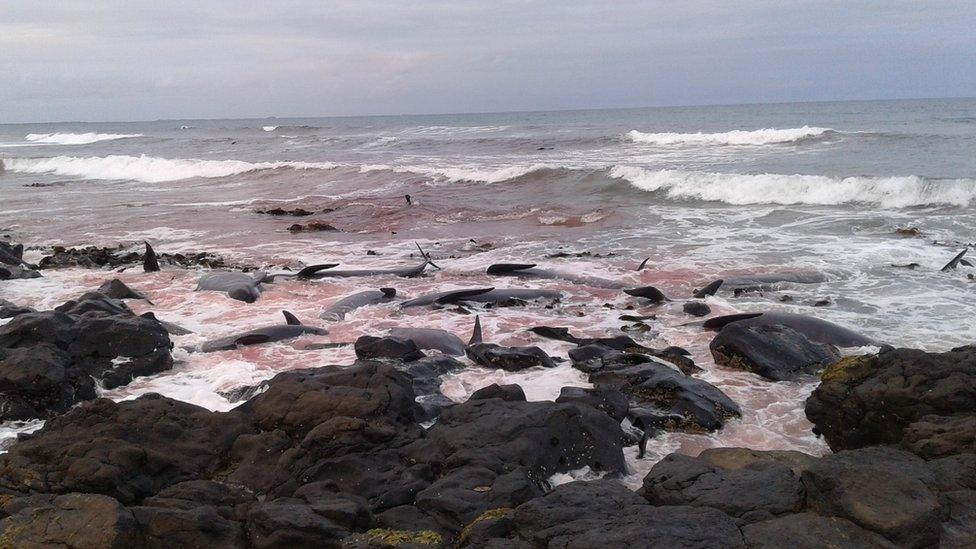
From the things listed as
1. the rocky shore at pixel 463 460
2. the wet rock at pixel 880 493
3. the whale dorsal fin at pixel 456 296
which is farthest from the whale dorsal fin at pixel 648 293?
the wet rock at pixel 880 493

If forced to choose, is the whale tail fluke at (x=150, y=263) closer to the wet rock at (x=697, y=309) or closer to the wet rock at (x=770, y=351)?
the wet rock at (x=697, y=309)

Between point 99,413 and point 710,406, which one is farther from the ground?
point 99,413

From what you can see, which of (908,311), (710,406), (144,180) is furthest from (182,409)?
(144,180)

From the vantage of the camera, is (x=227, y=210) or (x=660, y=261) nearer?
(x=660, y=261)

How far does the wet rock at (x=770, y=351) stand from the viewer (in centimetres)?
729

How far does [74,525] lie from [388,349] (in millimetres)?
4152

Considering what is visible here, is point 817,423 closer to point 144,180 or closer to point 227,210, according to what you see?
point 227,210

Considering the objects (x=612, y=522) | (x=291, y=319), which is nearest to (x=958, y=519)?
(x=612, y=522)

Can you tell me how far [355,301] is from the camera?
10.3 meters

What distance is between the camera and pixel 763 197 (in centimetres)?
2172

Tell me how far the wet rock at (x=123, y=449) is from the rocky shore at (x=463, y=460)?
15 mm

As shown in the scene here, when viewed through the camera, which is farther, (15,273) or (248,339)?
(15,273)

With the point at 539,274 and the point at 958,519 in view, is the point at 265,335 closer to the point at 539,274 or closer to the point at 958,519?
the point at 539,274

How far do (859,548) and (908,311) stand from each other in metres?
7.01
